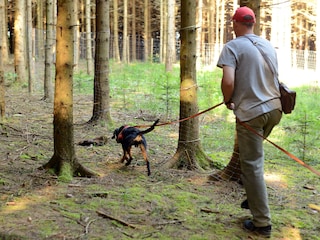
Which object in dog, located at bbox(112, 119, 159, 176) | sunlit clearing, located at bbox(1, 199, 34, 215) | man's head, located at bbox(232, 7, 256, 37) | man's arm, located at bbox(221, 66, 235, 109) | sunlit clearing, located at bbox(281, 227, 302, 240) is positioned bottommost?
sunlit clearing, located at bbox(281, 227, 302, 240)

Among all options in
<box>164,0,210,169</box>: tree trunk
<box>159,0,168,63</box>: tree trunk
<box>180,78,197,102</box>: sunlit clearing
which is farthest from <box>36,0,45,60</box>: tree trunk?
<box>180,78,197,102</box>: sunlit clearing

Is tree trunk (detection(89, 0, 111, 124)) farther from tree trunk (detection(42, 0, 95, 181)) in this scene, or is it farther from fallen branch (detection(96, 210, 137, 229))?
fallen branch (detection(96, 210, 137, 229))

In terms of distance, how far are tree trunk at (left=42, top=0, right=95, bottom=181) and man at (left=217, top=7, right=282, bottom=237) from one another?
219cm

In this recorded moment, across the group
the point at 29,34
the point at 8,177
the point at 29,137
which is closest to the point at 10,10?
the point at 29,34

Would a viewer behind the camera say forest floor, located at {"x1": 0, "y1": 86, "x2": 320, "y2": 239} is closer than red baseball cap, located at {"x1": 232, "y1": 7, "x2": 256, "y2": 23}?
Yes

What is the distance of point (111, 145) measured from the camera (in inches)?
302

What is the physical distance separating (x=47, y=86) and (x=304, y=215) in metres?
10.1

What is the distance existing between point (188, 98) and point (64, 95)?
1.82 meters

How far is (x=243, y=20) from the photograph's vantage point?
4176mm

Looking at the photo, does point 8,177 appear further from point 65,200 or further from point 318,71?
point 318,71

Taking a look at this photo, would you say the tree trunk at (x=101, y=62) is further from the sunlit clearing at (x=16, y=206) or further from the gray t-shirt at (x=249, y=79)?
the gray t-shirt at (x=249, y=79)

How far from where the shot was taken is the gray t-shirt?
4.03m

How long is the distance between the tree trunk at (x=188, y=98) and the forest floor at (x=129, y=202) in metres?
0.25

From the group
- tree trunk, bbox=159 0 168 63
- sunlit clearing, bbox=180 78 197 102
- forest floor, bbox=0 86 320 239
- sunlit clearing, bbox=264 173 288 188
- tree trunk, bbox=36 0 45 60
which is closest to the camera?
forest floor, bbox=0 86 320 239
